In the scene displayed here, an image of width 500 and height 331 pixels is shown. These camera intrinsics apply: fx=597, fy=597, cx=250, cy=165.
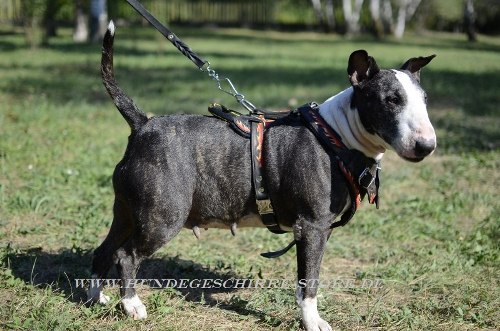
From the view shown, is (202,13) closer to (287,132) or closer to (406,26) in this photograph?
(406,26)

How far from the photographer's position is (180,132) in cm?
373

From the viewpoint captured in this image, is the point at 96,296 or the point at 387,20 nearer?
the point at 96,296

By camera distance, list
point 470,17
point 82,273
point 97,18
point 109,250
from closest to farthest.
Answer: point 109,250 < point 82,273 < point 97,18 < point 470,17

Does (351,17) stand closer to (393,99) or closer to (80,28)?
(80,28)

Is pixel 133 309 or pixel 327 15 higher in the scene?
pixel 327 15

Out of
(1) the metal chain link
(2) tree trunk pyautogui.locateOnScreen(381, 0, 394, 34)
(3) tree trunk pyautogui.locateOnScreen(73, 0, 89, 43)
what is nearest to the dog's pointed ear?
(1) the metal chain link

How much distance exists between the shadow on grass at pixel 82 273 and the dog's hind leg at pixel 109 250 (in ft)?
0.43

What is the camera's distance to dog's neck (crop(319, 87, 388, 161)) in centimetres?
351

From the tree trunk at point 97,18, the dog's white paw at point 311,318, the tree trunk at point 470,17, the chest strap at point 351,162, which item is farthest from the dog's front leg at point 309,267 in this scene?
the tree trunk at point 470,17

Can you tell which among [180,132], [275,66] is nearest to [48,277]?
[180,132]

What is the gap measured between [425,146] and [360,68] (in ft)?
2.11

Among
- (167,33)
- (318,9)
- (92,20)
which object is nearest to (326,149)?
(167,33)

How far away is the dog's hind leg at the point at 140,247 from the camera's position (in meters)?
3.60

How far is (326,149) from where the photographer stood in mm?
3568
